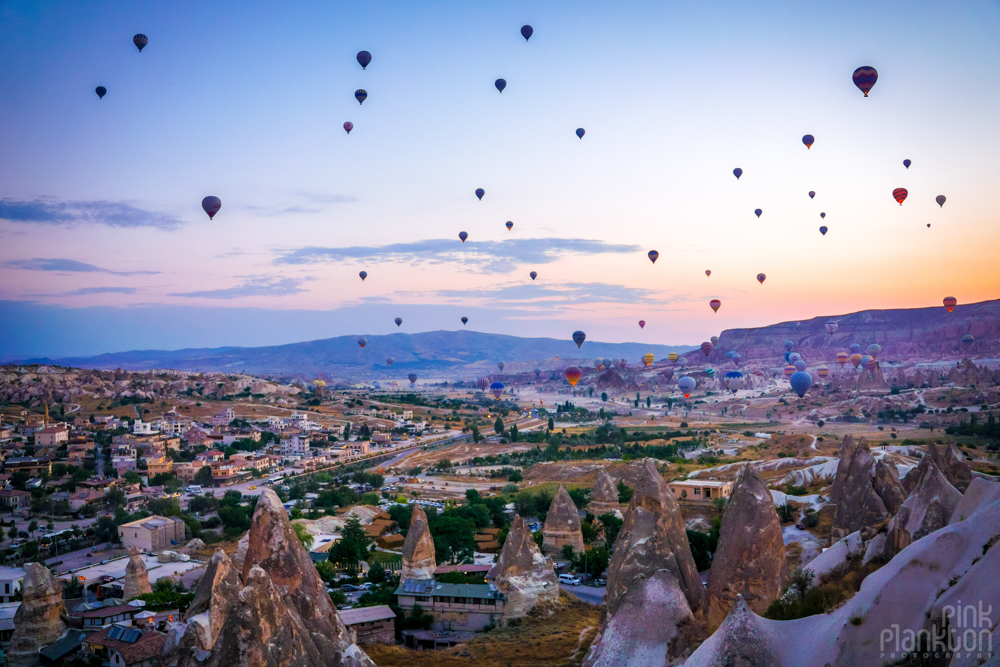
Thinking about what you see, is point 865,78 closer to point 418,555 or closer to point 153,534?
point 418,555

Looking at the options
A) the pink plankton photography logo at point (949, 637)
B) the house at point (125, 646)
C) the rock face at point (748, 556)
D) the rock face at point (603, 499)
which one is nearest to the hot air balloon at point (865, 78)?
the rock face at point (603, 499)

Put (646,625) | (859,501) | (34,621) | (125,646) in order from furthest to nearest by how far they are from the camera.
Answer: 1. (859,501)
2. (34,621)
3. (125,646)
4. (646,625)

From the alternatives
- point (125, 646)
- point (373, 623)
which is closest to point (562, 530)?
point (373, 623)

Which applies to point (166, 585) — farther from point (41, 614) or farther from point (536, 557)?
point (536, 557)

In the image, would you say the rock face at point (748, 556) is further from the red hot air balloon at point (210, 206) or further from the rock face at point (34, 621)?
the red hot air balloon at point (210, 206)

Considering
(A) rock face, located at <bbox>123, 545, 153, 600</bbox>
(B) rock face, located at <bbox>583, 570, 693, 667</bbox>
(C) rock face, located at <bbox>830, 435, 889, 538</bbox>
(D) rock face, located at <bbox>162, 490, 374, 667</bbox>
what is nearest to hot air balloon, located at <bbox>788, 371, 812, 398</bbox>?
(C) rock face, located at <bbox>830, 435, 889, 538</bbox>

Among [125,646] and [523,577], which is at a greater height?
[523,577]
